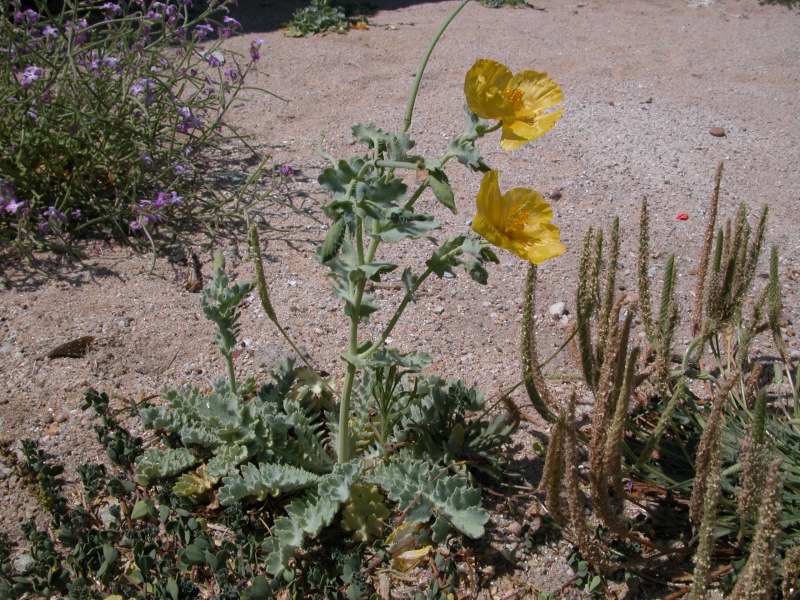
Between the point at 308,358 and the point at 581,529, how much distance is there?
1087mm

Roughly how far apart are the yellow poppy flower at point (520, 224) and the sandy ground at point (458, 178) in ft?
1.27

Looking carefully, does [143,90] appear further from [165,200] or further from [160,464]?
[160,464]

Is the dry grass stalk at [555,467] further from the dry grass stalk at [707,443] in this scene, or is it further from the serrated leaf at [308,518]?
the serrated leaf at [308,518]

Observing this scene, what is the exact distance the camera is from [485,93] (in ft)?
4.20

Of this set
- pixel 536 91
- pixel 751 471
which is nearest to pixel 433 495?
pixel 751 471

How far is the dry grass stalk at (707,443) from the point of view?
1.24m

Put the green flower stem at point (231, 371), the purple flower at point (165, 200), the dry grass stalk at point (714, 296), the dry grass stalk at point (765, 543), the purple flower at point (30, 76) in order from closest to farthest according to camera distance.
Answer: the dry grass stalk at point (765, 543)
the green flower stem at point (231, 371)
the dry grass stalk at point (714, 296)
the purple flower at point (30, 76)
the purple flower at point (165, 200)

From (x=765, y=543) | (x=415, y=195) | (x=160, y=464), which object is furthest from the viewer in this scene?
(x=160, y=464)

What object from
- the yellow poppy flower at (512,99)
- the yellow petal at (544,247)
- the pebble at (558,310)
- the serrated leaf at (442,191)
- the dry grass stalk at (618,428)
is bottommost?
the pebble at (558,310)

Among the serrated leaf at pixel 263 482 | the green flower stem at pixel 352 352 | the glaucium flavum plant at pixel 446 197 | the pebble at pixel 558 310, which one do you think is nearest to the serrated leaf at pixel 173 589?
the serrated leaf at pixel 263 482

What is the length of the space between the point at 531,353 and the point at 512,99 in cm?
57

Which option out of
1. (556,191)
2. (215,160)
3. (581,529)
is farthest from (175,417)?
(556,191)

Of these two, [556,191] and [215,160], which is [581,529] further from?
[215,160]

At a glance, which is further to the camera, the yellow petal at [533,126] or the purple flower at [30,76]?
the purple flower at [30,76]
